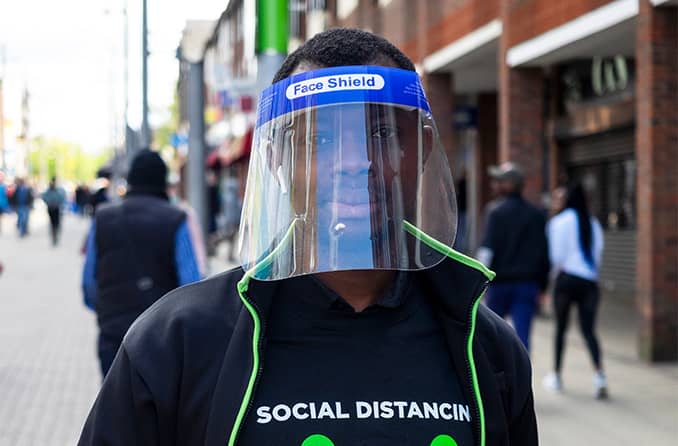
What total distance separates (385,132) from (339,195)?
15 cm

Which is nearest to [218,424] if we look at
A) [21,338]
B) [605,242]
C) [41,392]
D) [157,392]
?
[157,392]

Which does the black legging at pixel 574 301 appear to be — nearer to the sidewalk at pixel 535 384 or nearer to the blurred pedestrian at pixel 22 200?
the sidewalk at pixel 535 384

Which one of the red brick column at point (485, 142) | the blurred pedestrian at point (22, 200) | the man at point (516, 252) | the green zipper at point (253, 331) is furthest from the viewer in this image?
the blurred pedestrian at point (22, 200)

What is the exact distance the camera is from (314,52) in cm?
192

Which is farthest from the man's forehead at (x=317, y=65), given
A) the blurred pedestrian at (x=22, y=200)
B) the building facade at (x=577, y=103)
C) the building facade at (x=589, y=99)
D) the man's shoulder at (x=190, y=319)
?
the blurred pedestrian at (x=22, y=200)

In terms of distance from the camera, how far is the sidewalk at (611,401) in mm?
7410

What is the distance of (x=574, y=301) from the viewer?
909 cm

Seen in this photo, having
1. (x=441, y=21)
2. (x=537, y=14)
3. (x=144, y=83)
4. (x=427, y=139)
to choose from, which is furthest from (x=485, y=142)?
(x=427, y=139)

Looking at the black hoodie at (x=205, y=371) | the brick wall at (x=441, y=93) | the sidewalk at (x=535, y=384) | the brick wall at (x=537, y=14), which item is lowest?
the sidewalk at (x=535, y=384)

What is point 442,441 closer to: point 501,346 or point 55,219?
point 501,346

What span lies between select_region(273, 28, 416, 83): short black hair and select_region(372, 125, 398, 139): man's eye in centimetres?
12

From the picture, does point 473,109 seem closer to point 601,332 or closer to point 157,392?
point 601,332

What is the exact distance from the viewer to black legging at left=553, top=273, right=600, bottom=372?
29.4 ft

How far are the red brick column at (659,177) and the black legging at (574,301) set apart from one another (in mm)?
1645
